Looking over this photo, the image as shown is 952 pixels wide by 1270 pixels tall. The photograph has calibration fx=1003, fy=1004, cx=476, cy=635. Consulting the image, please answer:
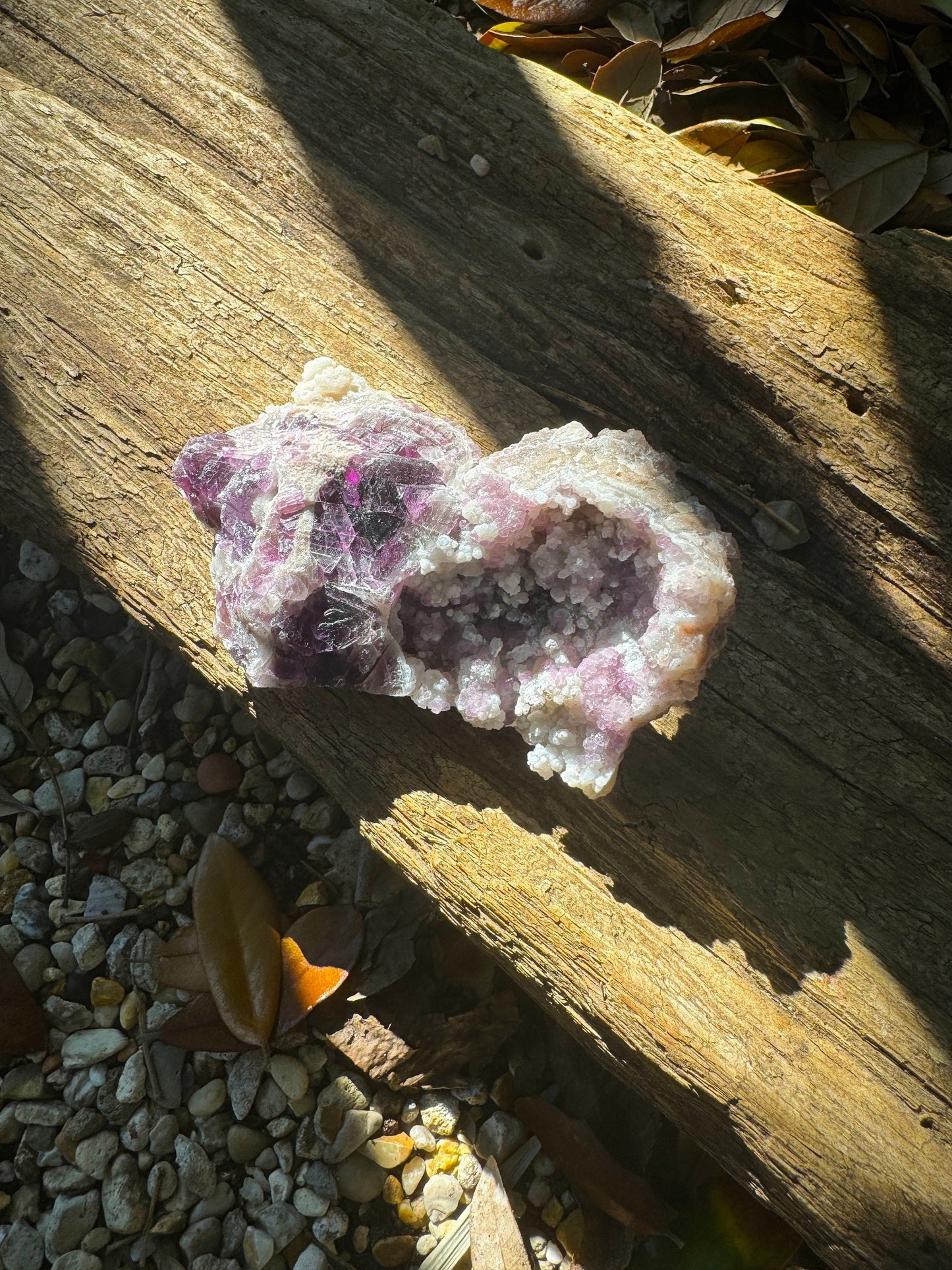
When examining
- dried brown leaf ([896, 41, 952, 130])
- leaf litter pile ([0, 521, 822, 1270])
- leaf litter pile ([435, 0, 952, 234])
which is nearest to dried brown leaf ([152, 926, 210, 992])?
leaf litter pile ([0, 521, 822, 1270])

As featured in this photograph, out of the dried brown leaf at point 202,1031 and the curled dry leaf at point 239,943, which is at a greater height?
the curled dry leaf at point 239,943

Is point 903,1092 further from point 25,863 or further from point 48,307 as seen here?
point 48,307

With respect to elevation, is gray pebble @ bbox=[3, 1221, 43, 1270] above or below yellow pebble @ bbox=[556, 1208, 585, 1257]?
below

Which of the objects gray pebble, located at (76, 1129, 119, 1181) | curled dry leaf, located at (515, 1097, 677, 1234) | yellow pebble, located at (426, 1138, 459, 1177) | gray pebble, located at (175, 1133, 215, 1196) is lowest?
gray pebble, located at (76, 1129, 119, 1181)

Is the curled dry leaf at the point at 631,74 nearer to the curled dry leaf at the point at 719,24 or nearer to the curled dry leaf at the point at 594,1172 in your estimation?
the curled dry leaf at the point at 719,24

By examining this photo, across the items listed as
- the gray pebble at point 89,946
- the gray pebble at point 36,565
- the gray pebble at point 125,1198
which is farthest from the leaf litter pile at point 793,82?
the gray pebble at point 125,1198

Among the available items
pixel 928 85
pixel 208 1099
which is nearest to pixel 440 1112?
pixel 208 1099

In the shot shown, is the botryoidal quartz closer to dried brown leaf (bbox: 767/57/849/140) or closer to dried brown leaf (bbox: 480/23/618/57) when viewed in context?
dried brown leaf (bbox: 767/57/849/140)

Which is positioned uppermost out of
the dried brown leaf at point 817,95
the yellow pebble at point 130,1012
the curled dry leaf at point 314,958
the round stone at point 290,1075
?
the dried brown leaf at point 817,95
